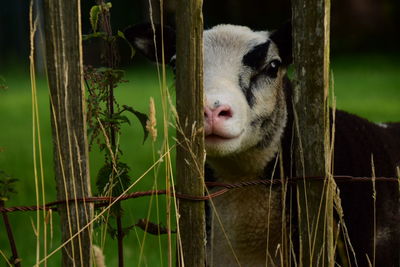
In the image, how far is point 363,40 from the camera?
35.0 m

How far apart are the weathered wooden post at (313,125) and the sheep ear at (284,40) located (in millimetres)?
1646

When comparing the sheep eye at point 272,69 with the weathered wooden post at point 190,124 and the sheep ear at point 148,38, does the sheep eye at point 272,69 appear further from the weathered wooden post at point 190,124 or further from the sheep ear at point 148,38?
the weathered wooden post at point 190,124

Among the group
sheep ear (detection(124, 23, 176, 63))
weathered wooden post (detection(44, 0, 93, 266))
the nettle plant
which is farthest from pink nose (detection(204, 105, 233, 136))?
weathered wooden post (detection(44, 0, 93, 266))

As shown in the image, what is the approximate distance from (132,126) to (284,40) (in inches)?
458

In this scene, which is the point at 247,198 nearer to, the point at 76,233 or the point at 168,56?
the point at 168,56

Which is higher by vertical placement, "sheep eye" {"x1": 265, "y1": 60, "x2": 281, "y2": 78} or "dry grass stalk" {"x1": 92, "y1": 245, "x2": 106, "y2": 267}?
"sheep eye" {"x1": 265, "y1": 60, "x2": 281, "y2": 78}

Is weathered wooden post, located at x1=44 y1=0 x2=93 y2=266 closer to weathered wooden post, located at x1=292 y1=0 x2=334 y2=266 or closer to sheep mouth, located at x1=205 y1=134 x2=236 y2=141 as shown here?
weathered wooden post, located at x1=292 y1=0 x2=334 y2=266

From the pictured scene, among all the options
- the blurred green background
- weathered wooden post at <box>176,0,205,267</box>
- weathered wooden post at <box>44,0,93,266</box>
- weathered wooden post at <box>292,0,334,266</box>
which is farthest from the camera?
the blurred green background

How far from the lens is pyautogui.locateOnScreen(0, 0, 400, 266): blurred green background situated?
331 inches

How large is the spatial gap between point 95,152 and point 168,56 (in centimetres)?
759

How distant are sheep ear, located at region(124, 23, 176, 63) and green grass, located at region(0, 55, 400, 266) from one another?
1.03 meters

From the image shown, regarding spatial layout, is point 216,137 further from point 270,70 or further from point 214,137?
point 270,70

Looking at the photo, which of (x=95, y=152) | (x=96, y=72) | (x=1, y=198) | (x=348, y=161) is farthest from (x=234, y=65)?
(x=95, y=152)

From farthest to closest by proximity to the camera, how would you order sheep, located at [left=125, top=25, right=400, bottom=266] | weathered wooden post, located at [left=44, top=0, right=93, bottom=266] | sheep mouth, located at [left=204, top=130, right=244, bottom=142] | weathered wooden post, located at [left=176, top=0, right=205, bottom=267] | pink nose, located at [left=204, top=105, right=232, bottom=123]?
sheep, located at [left=125, top=25, right=400, bottom=266] < sheep mouth, located at [left=204, top=130, right=244, bottom=142] < pink nose, located at [left=204, top=105, right=232, bottom=123] < weathered wooden post, located at [left=176, top=0, right=205, bottom=267] < weathered wooden post, located at [left=44, top=0, right=93, bottom=266]
